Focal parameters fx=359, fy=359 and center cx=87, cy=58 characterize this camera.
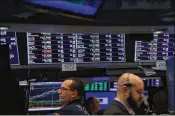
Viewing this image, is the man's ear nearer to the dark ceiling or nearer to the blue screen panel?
the blue screen panel

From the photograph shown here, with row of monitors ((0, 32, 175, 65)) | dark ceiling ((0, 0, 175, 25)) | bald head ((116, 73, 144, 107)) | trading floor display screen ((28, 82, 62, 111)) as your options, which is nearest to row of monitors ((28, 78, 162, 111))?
trading floor display screen ((28, 82, 62, 111))

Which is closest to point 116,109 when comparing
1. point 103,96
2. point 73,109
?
point 73,109

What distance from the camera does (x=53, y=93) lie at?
14.6 feet

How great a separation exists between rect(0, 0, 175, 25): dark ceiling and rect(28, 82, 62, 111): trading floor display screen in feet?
7.68

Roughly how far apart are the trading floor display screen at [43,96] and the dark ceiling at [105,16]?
234 cm

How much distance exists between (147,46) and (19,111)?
276 cm

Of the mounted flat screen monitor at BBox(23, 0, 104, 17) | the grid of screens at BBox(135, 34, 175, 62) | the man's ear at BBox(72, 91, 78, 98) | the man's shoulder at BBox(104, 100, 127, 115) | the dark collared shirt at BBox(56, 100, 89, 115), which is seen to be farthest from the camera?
the grid of screens at BBox(135, 34, 175, 62)

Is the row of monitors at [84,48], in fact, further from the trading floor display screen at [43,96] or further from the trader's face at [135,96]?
the trader's face at [135,96]

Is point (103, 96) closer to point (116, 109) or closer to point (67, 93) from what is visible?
point (67, 93)

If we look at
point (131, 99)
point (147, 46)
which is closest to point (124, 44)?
point (147, 46)

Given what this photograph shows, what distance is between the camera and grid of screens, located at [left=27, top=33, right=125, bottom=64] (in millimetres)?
4418

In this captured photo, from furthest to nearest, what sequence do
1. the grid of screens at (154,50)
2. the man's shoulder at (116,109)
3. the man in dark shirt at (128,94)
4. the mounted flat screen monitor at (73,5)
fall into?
the grid of screens at (154,50), the man in dark shirt at (128,94), the man's shoulder at (116,109), the mounted flat screen monitor at (73,5)

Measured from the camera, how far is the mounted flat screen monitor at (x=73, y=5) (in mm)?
1904

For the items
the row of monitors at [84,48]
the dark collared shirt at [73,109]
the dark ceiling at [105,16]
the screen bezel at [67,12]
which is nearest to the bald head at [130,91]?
the dark collared shirt at [73,109]
